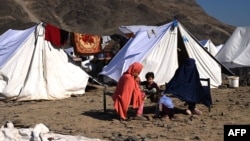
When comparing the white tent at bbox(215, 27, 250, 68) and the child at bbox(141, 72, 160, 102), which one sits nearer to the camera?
the child at bbox(141, 72, 160, 102)

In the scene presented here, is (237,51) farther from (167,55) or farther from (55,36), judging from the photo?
(55,36)

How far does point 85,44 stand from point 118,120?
6328 mm

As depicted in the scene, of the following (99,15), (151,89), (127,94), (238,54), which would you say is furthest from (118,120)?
(99,15)

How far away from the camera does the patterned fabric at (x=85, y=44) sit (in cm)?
1372

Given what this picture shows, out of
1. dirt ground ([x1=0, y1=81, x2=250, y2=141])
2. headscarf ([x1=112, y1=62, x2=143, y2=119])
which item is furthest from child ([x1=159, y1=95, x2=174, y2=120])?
headscarf ([x1=112, y1=62, x2=143, y2=119])

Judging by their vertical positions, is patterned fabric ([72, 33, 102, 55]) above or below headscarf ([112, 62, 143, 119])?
above

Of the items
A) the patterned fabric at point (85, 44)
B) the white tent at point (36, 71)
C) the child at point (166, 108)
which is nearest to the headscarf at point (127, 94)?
the child at point (166, 108)

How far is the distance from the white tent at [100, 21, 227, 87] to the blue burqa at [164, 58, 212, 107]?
4.99m

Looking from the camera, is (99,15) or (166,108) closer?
(166,108)

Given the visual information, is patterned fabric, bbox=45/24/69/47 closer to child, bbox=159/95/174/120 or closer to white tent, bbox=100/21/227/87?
white tent, bbox=100/21/227/87

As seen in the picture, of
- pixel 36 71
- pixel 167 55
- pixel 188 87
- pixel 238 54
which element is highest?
pixel 238 54

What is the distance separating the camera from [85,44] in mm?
14047

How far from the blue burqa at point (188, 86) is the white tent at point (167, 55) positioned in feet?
16.4

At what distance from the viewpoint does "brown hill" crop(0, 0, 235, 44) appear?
5794cm
